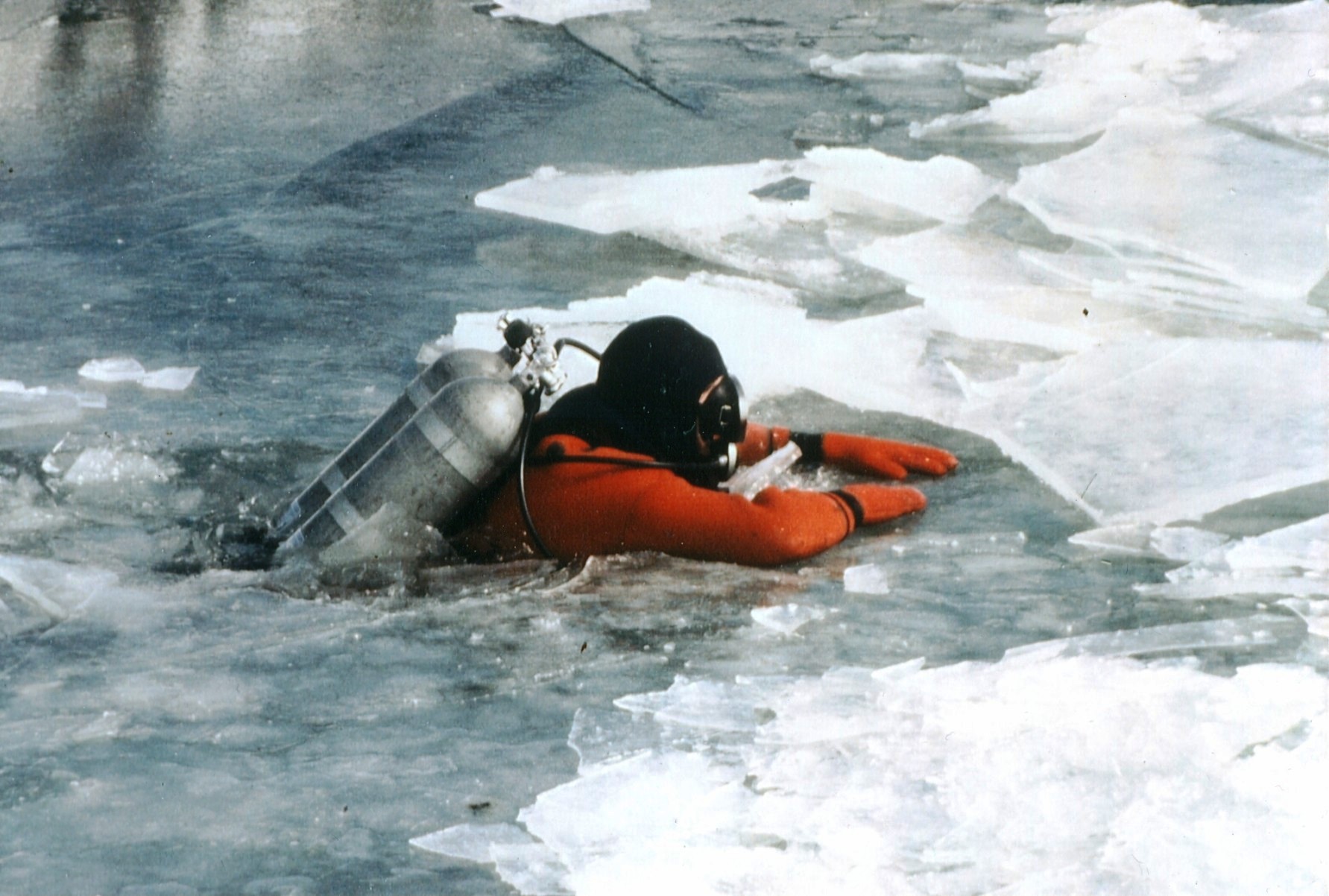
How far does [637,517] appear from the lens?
3527mm

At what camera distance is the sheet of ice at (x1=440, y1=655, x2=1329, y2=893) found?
2553 millimetres

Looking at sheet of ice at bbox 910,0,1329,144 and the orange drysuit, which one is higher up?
sheet of ice at bbox 910,0,1329,144

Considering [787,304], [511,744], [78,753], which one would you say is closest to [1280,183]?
[787,304]

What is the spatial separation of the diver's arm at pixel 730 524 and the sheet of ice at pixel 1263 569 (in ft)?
2.50

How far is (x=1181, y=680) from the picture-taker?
3.10 m

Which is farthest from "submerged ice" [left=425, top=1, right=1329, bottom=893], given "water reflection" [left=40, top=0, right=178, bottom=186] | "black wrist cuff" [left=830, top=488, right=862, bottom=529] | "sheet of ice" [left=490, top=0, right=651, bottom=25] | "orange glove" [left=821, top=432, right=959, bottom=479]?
"water reflection" [left=40, top=0, right=178, bottom=186]

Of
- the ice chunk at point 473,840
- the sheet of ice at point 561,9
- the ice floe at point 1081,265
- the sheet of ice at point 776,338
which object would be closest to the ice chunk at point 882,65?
the ice floe at point 1081,265

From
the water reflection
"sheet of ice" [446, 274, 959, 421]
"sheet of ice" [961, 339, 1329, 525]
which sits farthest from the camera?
the water reflection

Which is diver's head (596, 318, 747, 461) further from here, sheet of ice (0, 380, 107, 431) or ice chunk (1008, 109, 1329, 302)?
ice chunk (1008, 109, 1329, 302)

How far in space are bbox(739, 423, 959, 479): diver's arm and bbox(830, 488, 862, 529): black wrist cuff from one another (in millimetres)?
416

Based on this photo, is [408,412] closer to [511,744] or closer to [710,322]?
[511,744]

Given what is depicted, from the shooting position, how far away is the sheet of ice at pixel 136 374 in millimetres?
4914

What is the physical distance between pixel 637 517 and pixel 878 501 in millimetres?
703

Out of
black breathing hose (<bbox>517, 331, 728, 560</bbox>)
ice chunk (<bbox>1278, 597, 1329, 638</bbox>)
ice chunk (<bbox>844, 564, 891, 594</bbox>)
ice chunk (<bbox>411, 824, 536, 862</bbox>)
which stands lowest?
ice chunk (<bbox>844, 564, 891, 594</bbox>)
